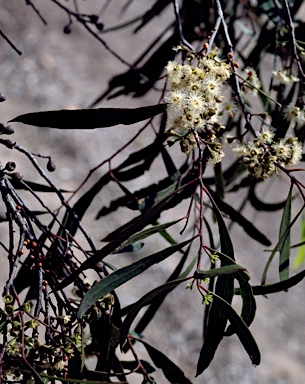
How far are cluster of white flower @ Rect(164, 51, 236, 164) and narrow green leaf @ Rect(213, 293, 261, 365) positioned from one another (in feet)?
0.65

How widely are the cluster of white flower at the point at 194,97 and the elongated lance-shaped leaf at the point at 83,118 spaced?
83 millimetres

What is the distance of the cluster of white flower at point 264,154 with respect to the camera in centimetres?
96

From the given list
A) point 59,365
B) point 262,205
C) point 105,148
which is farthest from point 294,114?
point 105,148

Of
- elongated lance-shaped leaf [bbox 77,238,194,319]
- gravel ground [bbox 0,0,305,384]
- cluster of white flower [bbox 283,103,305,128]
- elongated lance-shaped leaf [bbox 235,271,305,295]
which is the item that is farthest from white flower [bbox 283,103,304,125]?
gravel ground [bbox 0,0,305,384]

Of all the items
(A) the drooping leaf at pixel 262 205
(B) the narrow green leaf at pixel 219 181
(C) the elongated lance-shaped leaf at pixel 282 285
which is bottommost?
(C) the elongated lance-shaped leaf at pixel 282 285

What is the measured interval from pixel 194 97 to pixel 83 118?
0.61 ft

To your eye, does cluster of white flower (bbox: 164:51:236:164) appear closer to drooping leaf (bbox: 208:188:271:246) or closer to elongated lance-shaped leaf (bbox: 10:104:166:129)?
elongated lance-shaped leaf (bbox: 10:104:166:129)

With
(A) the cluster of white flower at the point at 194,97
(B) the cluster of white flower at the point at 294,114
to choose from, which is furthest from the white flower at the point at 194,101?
(B) the cluster of white flower at the point at 294,114

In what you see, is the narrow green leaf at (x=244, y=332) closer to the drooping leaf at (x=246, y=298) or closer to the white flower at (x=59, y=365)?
the drooping leaf at (x=246, y=298)

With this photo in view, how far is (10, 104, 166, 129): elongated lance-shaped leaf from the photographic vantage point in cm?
95

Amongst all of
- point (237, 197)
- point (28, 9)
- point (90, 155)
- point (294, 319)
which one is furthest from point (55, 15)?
point (294, 319)

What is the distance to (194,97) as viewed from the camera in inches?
33.6

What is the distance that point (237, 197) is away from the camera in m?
4.36

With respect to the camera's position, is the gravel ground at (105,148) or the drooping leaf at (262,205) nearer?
the drooping leaf at (262,205)
